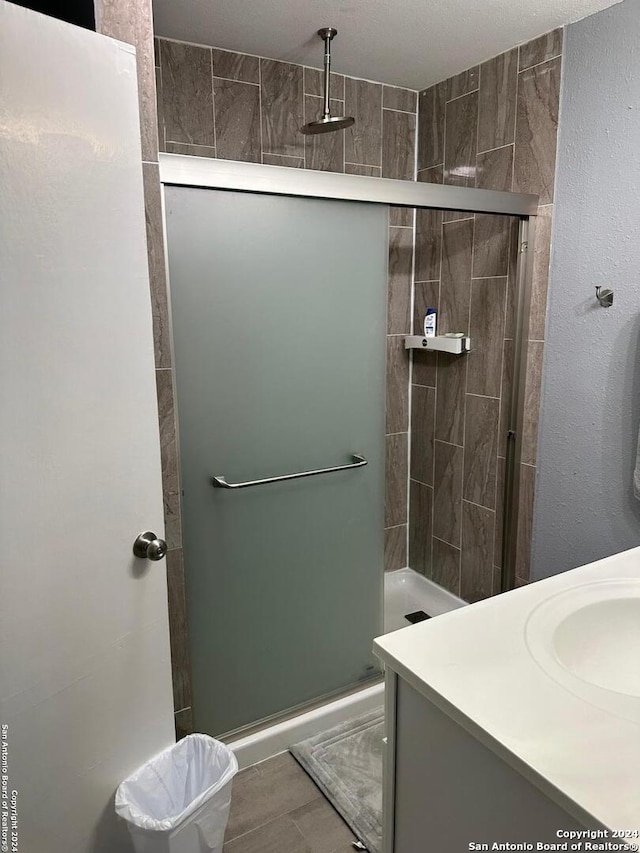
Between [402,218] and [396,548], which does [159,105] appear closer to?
[402,218]

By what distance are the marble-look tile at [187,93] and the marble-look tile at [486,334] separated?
1.24 metres

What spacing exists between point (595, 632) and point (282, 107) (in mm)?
2153

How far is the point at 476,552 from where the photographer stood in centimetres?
262

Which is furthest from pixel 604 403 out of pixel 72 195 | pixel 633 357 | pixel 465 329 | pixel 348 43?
pixel 72 195

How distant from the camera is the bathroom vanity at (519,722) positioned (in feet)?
2.47

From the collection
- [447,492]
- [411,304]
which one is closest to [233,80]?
[411,304]

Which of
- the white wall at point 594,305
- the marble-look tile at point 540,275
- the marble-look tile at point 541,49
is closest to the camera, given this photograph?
the white wall at point 594,305

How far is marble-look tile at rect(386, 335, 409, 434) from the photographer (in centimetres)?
285

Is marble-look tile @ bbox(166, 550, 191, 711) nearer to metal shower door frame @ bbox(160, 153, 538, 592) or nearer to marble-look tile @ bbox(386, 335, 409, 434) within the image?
metal shower door frame @ bbox(160, 153, 538, 592)

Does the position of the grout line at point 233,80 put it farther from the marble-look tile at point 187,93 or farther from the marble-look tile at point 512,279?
the marble-look tile at point 512,279

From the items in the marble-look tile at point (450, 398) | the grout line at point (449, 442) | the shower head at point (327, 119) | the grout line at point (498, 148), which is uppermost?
the shower head at point (327, 119)

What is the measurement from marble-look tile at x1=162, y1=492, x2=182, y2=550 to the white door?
0.22 meters

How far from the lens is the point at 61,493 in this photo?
1.17 m

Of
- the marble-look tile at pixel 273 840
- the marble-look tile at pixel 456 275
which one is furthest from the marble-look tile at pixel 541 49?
the marble-look tile at pixel 273 840
